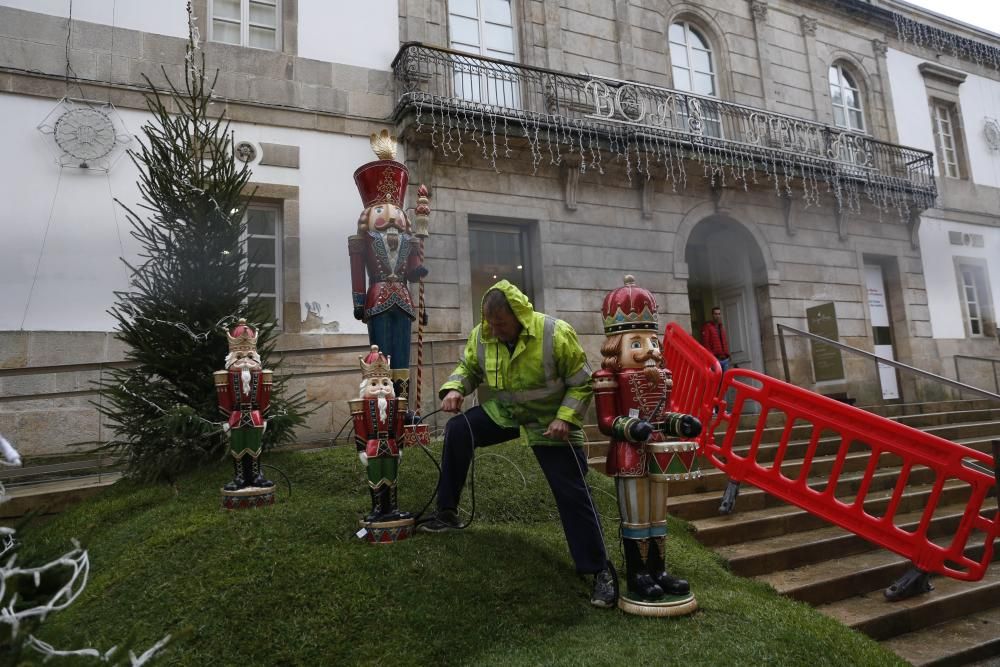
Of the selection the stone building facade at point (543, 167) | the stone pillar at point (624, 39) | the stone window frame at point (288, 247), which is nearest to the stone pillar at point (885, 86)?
the stone building facade at point (543, 167)

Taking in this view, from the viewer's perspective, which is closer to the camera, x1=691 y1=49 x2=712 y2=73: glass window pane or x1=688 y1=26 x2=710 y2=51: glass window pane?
x1=691 y1=49 x2=712 y2=73: glass window pane

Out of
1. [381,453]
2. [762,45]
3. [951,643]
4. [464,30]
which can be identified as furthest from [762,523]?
[762,45]

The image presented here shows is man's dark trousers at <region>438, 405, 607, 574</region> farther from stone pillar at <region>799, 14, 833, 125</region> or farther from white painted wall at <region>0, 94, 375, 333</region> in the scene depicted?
stone pillar at <region>799, 14, 833, 125</region>

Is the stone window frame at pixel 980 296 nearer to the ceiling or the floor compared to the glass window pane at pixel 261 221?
nearer to the floor

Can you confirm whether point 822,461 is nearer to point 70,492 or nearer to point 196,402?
point 196,402

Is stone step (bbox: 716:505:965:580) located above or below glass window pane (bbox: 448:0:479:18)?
below

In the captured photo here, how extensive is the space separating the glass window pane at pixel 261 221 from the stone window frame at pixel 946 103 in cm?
1551

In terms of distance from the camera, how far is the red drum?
3.34 m

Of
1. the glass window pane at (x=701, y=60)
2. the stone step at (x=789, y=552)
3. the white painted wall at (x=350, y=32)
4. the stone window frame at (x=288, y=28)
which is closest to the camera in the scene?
the stone step at (x=789, y=552)

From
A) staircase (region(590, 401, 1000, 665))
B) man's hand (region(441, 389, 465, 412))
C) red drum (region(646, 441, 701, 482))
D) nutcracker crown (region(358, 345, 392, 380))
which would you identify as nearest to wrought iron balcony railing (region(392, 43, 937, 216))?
Result: staircase (region(590, 401, 1000, 665))

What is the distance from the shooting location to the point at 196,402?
5363 millimetres

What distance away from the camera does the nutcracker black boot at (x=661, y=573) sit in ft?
10.9

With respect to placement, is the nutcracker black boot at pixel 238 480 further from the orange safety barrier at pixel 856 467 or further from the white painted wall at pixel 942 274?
the white painted wall at pixel 942 274

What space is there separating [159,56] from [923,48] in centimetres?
1722
